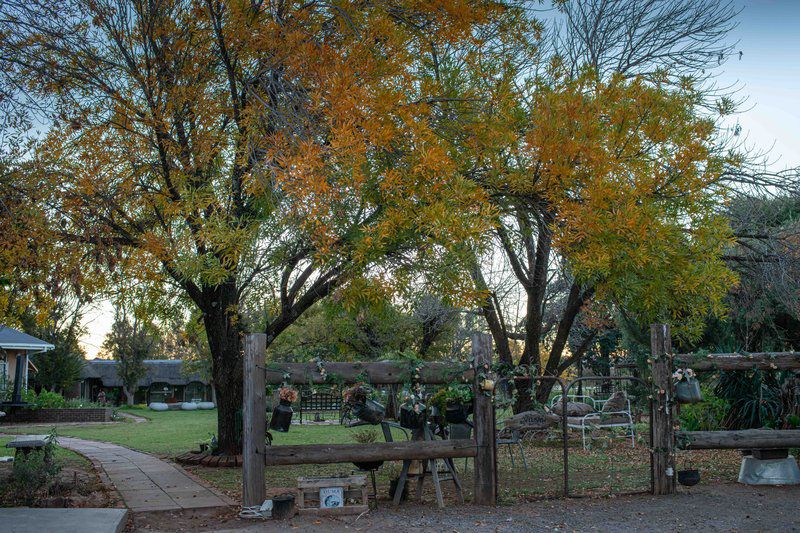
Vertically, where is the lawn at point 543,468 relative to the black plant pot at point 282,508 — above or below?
below

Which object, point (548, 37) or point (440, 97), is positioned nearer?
point (440, 97)

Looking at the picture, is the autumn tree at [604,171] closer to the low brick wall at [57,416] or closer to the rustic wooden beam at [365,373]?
the rustic wooden beam at [365,373]

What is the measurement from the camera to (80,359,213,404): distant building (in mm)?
40844

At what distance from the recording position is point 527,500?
8.00m

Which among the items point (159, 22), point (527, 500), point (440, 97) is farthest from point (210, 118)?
point (527, 500)

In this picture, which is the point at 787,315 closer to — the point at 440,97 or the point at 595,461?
the point at 595,461

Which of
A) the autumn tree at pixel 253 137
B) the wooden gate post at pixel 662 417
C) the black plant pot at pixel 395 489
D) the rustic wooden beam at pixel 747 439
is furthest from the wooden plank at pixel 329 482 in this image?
the rustic wooden beam at pixel 747 439

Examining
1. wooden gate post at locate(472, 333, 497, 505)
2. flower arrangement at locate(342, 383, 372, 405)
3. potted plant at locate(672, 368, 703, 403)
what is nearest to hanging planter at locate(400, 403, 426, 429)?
flower arrangement at locate(342, 383, 372, 405)

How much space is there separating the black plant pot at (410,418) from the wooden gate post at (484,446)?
0.61m

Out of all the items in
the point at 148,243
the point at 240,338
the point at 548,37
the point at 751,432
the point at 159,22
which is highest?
the point at 548,37

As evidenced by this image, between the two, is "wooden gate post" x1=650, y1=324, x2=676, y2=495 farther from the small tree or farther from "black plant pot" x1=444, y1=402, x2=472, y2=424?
the small tree

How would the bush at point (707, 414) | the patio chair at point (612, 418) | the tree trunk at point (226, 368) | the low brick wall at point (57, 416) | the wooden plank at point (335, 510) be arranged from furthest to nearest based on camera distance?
the low brick wall at point (57, 416) → the bush at point (707, 414) → the patio chair at point (612, 418) → the tree trunk at point (226, 368) → the wooden plank at point (335, 510)

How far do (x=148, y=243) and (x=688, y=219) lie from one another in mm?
8066

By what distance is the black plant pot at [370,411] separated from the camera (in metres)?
7.68
